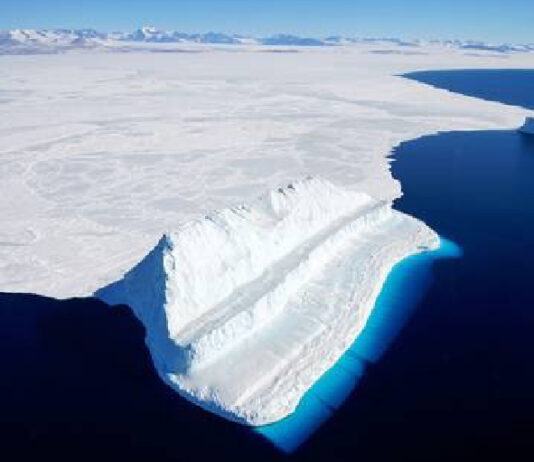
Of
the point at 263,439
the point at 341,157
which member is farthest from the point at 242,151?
the point at 263,439

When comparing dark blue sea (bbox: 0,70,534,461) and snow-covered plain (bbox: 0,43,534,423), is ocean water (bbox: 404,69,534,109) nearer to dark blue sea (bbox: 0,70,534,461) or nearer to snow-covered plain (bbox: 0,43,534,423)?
snow-covered plain (bbox: 0,43,534,423)

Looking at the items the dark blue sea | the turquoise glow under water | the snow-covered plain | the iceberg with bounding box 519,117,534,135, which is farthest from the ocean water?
the dark blue sea

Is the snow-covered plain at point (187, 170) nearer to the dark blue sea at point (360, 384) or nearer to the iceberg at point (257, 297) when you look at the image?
the iceberg at point (257, 297)

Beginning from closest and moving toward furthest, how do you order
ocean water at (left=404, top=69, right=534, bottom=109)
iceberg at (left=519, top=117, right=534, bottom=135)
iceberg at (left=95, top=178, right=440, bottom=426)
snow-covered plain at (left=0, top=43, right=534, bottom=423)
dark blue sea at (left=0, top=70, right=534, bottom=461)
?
dark blue sea at (left=0, top=70, right=534, bottom=461)
iceberg at (left=95, top=178, right=440, bottom=426)
snow-covered plain at (left=0, top=43, right=534, bottom=423)
iceberg at (left=519, top=117, right=534, bottom=135)
ocean water at (left=404, top=69, right=534, bottom=109)

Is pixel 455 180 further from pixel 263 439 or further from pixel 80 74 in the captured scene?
pixel 80 74

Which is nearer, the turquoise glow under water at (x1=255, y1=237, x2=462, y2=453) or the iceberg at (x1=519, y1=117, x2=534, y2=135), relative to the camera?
the turquoise glow under water at (x1=255, y1=237, x2=462, y2=453)

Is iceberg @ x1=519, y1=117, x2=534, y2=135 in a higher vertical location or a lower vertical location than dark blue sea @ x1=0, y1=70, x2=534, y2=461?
higher

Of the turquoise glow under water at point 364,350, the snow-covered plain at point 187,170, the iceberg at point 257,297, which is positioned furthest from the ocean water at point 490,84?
the iceberg at point 257,297
